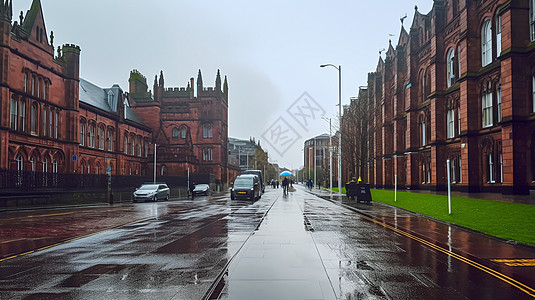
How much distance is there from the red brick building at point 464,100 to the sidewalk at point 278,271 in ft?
62.3

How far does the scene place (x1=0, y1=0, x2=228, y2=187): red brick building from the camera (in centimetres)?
3372

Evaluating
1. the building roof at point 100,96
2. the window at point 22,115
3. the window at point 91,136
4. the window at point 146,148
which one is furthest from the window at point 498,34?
the window at point 146,148

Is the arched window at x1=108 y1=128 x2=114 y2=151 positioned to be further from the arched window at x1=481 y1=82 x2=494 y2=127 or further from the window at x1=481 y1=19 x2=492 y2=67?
the window at x1=481 y1=19 x2=492 y2=67

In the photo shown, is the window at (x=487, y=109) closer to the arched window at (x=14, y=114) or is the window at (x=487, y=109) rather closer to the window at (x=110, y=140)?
the arched window at (x=14, y=114)

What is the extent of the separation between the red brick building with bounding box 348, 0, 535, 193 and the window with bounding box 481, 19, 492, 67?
0.07 meters

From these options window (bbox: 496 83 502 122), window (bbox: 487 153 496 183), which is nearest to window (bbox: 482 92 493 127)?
window (bbox: 496 83 502 122)

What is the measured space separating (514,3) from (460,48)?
8.16 m

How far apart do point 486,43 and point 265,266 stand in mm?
29335

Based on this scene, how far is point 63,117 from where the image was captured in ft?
136

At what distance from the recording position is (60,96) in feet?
135

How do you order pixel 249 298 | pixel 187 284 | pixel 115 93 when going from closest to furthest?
pixel 249 298, pixel 187 284, pixel 115 93

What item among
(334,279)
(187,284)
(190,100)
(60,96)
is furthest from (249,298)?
(190,100)

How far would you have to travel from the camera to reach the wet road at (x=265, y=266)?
6.14m

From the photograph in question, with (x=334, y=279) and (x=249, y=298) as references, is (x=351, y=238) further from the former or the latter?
(x=249, y=298)
